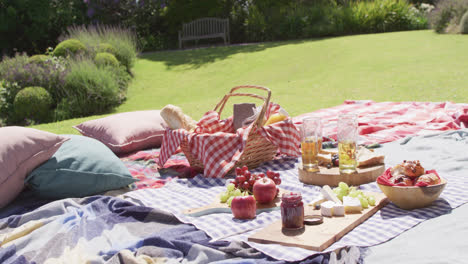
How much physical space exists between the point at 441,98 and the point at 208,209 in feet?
15.6

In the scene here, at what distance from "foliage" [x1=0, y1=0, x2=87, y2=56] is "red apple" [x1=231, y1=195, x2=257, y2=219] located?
1275cm

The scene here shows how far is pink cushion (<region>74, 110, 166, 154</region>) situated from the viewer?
14.6 ft

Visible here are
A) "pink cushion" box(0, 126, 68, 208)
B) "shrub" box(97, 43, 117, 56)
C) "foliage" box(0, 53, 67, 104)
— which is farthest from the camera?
"shrub" box(97, 43, 117, 56)

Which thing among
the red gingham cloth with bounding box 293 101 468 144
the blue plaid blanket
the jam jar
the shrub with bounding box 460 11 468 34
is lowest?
the red gingham cloth with bounding box 293 101 468 144

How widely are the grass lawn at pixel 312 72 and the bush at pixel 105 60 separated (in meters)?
0.70

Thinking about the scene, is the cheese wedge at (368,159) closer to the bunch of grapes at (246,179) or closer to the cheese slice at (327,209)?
the bunch of grapes at (246,179)

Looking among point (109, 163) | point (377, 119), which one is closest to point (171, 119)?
point (109, 163)

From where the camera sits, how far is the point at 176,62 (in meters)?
12.3

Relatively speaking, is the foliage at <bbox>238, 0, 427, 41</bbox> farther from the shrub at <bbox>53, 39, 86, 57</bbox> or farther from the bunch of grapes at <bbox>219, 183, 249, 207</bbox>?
the bunch of grapes at <bbox>219, 183, 249, 207</bbox>

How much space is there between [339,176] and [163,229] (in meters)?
1.16

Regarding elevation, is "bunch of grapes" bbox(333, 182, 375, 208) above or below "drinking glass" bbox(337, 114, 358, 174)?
below

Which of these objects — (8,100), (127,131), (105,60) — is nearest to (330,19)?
(105,60)

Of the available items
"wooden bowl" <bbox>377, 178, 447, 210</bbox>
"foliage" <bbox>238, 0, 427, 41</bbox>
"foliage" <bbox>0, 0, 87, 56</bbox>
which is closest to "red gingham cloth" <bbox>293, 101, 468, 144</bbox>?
"wooden bowl" <bbox>377, 178, 447, 210</bbox>

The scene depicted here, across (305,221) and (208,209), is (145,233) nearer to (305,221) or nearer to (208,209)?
(208,209)
